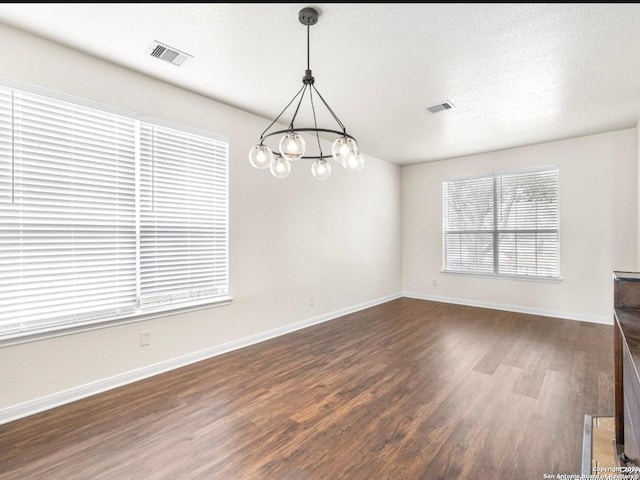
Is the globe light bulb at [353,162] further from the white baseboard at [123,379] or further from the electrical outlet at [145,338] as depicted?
the white baseboard at [123,379]

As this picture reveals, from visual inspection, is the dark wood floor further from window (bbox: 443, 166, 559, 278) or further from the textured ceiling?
the textured ceiling

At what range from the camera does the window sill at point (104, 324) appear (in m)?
2.31

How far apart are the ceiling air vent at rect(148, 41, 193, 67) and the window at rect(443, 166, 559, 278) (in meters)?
5.14

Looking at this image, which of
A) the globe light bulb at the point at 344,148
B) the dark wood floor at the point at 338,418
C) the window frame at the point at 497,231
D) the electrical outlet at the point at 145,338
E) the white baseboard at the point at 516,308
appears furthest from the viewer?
the window frame at the point at 497,231

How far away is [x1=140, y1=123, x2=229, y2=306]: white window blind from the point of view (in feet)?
9.87

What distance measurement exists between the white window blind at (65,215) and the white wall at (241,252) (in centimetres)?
Result: 20

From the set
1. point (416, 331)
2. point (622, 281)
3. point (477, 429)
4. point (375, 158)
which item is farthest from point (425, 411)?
point (375, 158)

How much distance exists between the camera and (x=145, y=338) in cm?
297

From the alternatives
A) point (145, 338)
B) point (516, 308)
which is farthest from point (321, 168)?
point (516, 308)

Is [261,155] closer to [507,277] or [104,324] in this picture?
[104,324]

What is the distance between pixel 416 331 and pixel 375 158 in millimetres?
3341

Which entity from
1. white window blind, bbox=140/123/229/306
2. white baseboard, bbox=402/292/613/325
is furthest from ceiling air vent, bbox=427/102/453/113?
white baseboard, bbox=402/292/613/325

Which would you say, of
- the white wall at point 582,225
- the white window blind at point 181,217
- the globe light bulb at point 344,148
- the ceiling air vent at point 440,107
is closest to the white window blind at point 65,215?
the white window blind at point 181,217

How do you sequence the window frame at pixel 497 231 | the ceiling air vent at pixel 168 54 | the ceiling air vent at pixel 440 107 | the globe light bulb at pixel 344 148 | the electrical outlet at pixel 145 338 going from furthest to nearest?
1. the window frame at pixel 497 231
2. the ceiling air vent at pixel 440 107
3. the electrical outlet at pixel 145 338
4. the ceiling air vent at pixel 168 54
5. the globe light bulb at pixel 344 148
